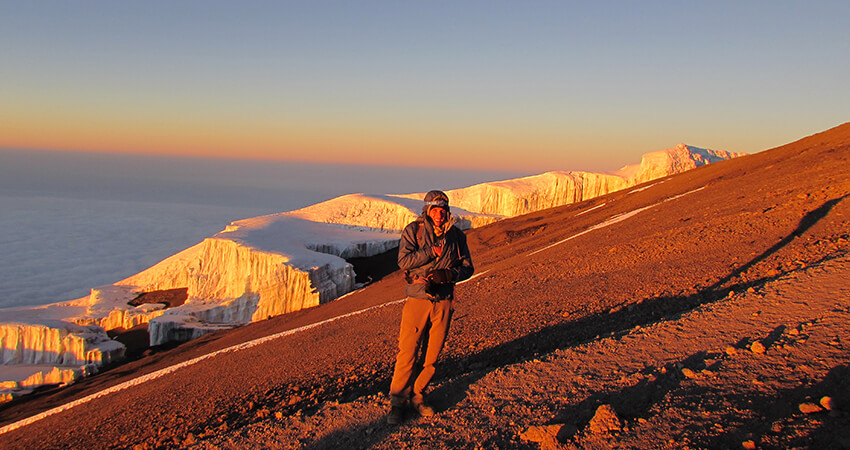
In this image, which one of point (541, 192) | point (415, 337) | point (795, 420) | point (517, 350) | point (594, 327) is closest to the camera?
point (795, 420)

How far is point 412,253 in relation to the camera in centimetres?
430

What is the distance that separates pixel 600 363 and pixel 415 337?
79.8 inches

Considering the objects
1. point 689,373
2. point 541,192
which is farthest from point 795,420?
point 541,192

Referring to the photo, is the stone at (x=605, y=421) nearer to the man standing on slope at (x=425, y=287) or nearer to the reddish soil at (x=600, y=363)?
the reddish soil at (x=600, y=363)

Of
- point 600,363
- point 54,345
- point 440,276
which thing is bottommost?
point 54,345

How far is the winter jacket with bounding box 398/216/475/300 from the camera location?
167 inches

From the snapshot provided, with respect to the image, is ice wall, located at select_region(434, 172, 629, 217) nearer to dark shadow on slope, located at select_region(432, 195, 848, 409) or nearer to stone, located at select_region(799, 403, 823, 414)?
dark shadow on slope, located at select_region(432, 195, 848, 409)

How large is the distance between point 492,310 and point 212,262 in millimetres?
26014

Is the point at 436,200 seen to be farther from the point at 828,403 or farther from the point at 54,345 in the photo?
the point at 54,345

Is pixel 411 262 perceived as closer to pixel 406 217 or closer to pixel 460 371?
pixel 460 371

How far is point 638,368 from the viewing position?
4766 millimetres

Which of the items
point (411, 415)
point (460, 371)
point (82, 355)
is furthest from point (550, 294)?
point (82, 355)

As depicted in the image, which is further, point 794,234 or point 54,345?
point 54,345

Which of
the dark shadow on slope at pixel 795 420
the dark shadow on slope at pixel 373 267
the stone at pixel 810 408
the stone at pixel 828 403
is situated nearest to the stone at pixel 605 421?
the dark shadow on slope at pixel 795 420
